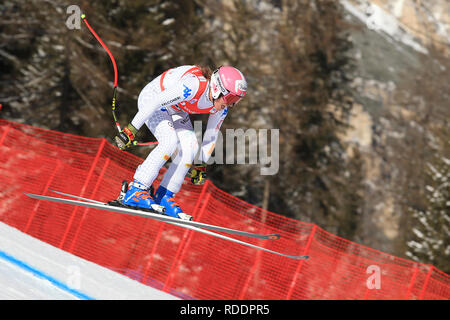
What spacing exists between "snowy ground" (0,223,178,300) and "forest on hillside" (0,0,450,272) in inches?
403

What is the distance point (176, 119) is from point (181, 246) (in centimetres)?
363

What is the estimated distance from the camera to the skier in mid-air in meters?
5.09

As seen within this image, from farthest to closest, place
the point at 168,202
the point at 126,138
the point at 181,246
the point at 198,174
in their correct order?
the point at 181,246, the point at 198,174, the point at 168,202, the point at 126,138

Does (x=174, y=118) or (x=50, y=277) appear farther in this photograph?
(x=50, y=277)

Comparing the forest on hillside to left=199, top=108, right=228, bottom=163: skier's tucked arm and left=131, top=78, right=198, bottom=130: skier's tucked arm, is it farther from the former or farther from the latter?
left=131, top=78, right=198, bottom=130: skier's tucked arm

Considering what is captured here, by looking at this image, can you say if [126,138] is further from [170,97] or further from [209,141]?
[209,141]

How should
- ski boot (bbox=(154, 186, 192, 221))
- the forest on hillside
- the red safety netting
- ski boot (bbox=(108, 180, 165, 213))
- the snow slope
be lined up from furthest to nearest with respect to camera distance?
the snow slope → the forest on hillside → the red safety netting → ski boot (bbox=(154, 186, 192, 221)) → ski boot (bbox=(108, 180, 165, 213))

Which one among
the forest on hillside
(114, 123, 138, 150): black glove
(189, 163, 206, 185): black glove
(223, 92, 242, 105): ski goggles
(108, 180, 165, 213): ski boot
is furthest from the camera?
the forest on hillside

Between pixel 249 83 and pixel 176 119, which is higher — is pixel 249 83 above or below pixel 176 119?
above

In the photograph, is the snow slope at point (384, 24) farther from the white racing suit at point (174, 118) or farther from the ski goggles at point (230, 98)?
the ski goggles at point (230, 98)

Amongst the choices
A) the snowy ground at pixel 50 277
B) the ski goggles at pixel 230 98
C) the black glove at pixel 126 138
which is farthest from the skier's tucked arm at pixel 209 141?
the snowy ground at pixel 50 277

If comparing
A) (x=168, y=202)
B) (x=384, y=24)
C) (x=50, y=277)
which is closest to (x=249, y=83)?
(x=50, y=277)

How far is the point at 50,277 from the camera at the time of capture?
670cm

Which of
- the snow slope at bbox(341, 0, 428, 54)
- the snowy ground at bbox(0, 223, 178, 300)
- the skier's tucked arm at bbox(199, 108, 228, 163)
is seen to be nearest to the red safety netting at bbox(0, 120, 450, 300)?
the snowy ground at bbox(0, 223, 178, 300)
